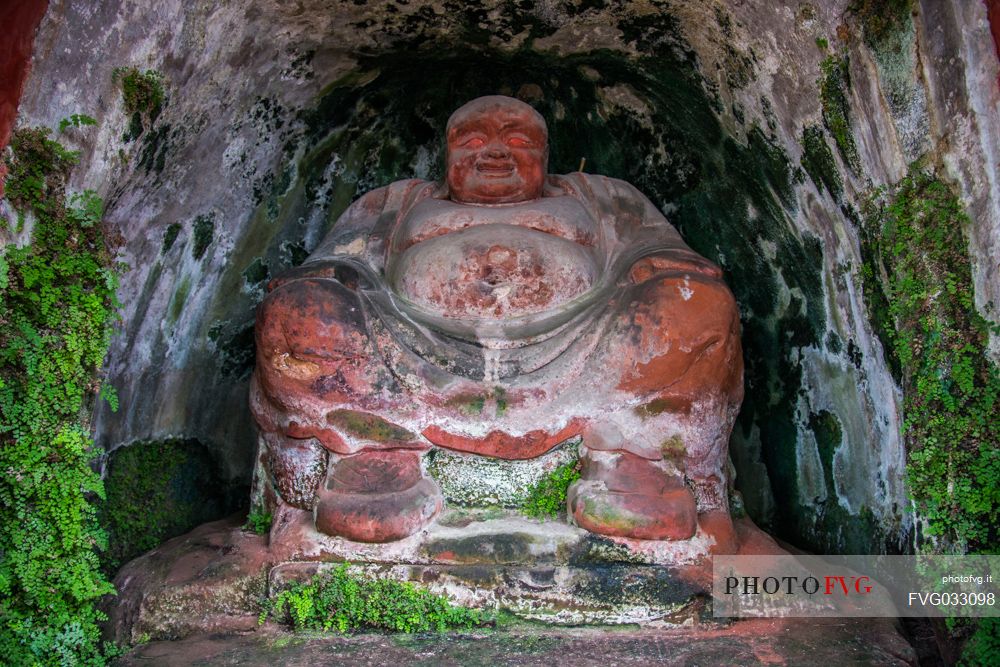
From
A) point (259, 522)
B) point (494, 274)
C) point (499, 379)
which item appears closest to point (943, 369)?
point (499, 379)

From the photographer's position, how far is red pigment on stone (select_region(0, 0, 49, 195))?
142 inches

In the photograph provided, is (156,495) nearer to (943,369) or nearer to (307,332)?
(307,332)

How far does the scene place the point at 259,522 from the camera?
4.49m

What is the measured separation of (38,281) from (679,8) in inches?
130

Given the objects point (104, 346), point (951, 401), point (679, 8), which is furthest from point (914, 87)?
point (104, 346)

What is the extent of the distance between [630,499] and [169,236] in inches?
105

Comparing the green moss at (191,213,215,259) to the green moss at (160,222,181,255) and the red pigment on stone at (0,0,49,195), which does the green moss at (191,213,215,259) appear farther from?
the red pigment on stone at (0,0,49,195)

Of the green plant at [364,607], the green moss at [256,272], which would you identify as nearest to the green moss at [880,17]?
the green plant at [364,607]

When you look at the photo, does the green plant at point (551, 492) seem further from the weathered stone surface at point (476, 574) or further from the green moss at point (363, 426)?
the green moss at point (363, 426)

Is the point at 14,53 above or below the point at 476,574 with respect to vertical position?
above

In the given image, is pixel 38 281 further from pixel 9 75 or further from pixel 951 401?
pixel 951 401

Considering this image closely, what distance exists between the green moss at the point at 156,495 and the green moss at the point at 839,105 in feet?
12.4

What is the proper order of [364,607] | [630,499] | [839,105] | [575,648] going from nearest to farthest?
1. [575,648]
2. [364,607]
3. [630,499]
4. [839,105]

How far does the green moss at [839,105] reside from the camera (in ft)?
13.2
